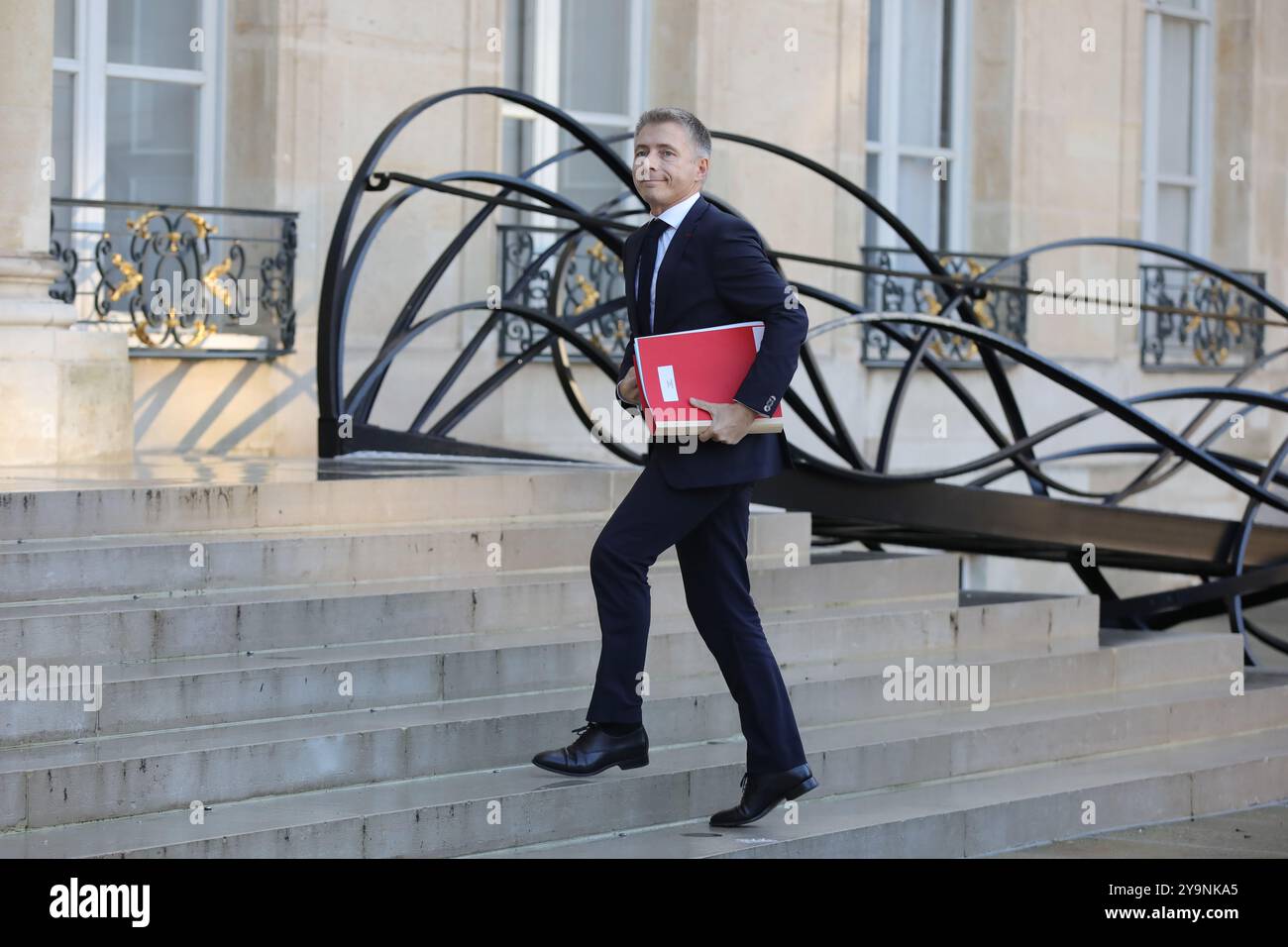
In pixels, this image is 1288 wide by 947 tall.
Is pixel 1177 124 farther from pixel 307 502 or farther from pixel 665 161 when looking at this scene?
pixel 665 161

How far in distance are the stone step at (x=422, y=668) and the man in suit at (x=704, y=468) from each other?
784mm

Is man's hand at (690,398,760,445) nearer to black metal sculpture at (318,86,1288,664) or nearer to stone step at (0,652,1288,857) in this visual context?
stone step at (0,652,1288,857)

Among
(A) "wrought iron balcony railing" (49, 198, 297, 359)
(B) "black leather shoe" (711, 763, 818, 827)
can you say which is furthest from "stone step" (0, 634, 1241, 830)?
(A) "wrought iron balcony railing" (49, 198, 297, 359)

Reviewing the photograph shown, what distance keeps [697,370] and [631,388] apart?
0.25 m

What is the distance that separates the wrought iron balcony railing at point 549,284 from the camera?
1102 cm

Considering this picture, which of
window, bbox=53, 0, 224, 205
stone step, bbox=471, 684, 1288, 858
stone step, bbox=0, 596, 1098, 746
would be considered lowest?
stone step, bbox=471, 684, 1288, 858

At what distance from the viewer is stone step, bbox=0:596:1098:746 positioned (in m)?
4.69

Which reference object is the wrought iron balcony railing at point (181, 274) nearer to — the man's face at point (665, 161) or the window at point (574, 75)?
the window at point (574, 75)

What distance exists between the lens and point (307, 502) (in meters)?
6.11

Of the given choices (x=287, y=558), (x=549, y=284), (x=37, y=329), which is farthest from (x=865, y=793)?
(x=549, y=284)

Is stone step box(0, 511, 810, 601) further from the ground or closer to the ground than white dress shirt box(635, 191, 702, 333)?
closer to the ground

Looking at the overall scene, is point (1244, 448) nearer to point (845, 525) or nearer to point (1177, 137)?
point (1177, 137)

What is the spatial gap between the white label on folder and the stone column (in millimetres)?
3981
